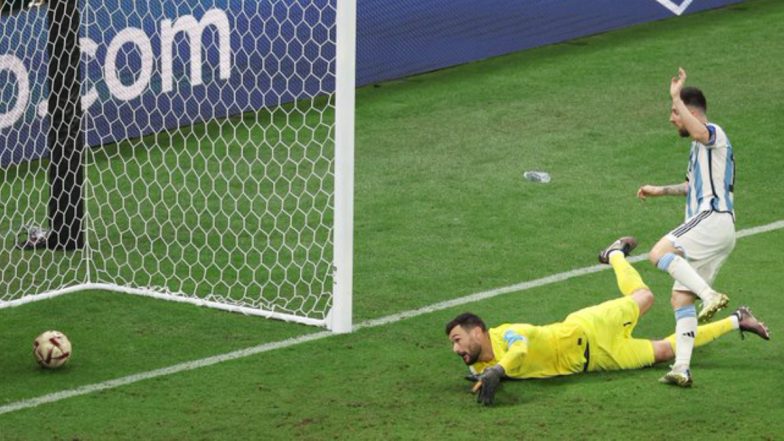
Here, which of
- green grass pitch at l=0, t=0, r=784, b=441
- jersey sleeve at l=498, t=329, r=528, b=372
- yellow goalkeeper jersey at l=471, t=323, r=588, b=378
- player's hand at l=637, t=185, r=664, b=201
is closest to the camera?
green grass pitch at l=0, t=0, r=784, b=441

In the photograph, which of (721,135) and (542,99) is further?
(542,99)

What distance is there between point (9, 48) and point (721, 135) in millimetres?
6607

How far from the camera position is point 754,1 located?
59.7ft

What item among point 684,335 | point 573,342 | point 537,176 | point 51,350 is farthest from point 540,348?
point 537,176

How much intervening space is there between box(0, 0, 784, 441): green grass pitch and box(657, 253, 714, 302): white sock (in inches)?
20.3

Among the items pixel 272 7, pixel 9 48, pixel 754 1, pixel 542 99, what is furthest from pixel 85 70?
pixel 754 1

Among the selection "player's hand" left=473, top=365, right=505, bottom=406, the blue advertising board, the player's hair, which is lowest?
"player's hand" left=473, top=365, right=505, bottom=406

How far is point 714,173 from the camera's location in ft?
29.5

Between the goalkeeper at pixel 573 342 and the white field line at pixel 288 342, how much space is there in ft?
4.17

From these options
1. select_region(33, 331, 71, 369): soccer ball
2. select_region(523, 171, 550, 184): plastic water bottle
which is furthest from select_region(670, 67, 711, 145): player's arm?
select_region(523, 171, 550, 184): plastic water bottle

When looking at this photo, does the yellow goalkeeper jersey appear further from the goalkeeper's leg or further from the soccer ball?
the soccer ball

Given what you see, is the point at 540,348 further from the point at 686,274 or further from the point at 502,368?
the point at 686,274

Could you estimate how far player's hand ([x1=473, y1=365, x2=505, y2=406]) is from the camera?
27.4 feet

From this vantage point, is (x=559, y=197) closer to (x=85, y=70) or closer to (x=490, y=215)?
(x=490, y=215)
